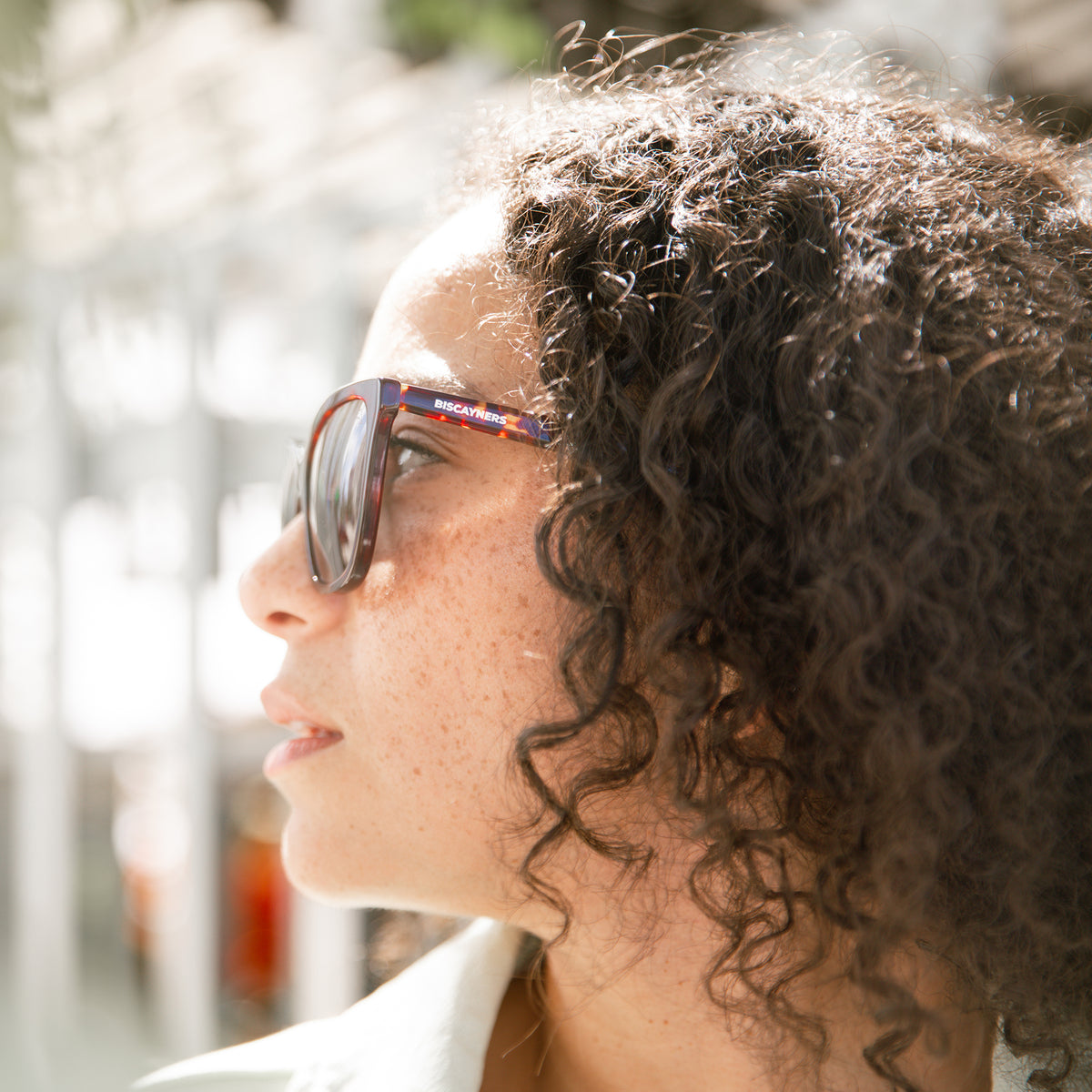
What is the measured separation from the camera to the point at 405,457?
4.08ft

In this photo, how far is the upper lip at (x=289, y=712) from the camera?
4.18 ft

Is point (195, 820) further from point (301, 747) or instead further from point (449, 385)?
point (449, 385)

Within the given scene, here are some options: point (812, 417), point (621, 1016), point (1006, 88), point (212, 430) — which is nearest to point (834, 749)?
point (812, 417)

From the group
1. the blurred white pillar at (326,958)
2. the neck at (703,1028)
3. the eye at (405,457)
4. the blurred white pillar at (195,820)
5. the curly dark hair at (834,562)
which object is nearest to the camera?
the curly dark hair at (834,562)

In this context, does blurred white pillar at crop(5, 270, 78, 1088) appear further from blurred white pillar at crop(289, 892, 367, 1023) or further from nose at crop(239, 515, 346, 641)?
nose at crop(239, 515, 346, 641)

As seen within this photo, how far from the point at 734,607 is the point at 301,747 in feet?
1.95

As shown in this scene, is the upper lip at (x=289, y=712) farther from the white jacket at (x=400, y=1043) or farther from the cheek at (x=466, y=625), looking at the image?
the white jacket at (x=400, y=1043)

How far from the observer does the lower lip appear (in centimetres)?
127

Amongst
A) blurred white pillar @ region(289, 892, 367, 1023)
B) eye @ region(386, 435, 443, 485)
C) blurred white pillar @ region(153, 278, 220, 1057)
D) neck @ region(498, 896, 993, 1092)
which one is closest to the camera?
neck @ region(498, 896, 993, 1092)

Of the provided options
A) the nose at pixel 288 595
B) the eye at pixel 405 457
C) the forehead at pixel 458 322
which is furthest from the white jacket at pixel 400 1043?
the forehead at pixel 458 322

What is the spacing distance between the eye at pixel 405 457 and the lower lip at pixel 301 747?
33 centimetres

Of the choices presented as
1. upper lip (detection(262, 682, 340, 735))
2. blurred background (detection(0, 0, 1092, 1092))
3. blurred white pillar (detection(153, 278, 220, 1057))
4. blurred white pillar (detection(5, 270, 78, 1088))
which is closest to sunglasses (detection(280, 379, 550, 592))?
upper lip (detection(262, 682, 340, 735))

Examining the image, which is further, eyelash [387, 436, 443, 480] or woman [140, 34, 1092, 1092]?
eyelash [387, 436, 443, 480]

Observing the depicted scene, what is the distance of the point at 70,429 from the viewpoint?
4000mm
